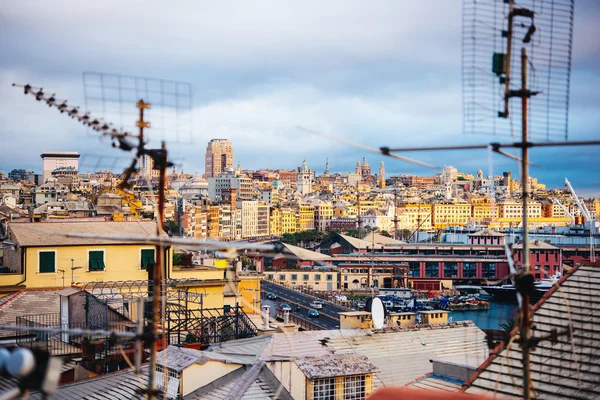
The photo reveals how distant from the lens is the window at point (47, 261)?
1078 centimetres

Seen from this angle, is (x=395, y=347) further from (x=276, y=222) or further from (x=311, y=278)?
(x=276, y=222)

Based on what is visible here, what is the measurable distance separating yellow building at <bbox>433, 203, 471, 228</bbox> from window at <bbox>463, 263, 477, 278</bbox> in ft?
152

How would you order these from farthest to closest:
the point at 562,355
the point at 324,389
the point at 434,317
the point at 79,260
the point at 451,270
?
1. the point at 451,270
2. the point at 79,260
3. the point at 434,317
4. the point at 324,389
5. the point at 562,355

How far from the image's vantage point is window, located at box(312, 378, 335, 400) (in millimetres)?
5730

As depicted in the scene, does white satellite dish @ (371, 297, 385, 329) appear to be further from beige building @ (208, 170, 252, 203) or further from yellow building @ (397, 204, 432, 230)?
beige building @ (208, 170, 252, 203)

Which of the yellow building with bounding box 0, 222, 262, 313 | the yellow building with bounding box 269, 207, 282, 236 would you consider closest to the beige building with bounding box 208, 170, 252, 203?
the yellow building with bounding box 269, 207, 282, 236

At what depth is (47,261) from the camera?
10805 millimetres

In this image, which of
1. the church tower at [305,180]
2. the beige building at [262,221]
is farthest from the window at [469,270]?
the church tower at [305,180]

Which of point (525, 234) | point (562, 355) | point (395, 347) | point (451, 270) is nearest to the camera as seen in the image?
point (525, 234)

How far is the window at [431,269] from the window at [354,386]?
35.3 m

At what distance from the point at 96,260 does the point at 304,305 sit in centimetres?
1556

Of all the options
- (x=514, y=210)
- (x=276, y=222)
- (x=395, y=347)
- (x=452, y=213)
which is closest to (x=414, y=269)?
(x=395, y=347)

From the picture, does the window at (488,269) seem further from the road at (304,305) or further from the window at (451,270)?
the road at (304,305)

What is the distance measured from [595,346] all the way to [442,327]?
4.84m
